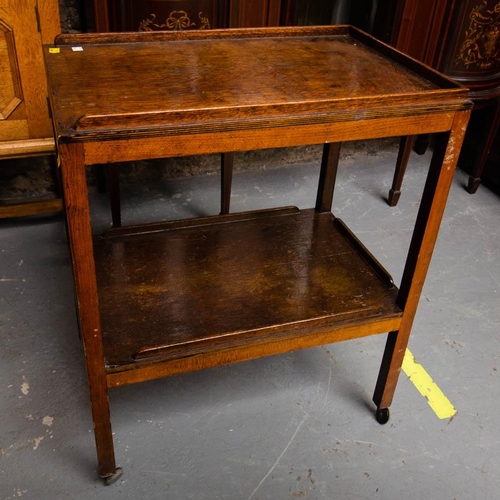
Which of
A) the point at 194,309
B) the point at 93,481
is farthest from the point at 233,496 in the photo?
the point at 194,309

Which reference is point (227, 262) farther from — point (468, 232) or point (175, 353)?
point (468, 232)

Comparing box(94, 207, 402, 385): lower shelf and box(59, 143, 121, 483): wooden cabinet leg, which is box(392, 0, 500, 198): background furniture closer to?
box(94, 207, 402, 385): lower shelf

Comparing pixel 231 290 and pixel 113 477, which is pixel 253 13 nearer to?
pixel 231 290

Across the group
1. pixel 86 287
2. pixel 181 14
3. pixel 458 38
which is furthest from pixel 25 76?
pixel 458 38

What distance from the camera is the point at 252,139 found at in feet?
4.63

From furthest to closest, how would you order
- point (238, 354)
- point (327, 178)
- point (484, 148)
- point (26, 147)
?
1. point (484, 148)
2. point (26, 147)
3. point (327, 178)
4. point (238, 354)

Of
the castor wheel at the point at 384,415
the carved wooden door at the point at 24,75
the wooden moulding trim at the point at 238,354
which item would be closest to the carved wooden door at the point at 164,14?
the carved wooden door at the point at 24,75

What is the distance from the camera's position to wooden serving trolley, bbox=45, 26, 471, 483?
1369mm

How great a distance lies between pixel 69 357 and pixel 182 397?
0.45m

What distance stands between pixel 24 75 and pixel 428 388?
1.91 m

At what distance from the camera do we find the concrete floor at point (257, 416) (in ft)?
5.99

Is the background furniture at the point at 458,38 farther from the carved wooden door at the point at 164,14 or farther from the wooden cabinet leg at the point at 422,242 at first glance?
the wooden cabinet leg at the point at 422,242

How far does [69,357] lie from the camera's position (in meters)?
2.20

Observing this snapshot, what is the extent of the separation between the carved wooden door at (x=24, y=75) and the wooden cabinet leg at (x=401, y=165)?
171 cm
